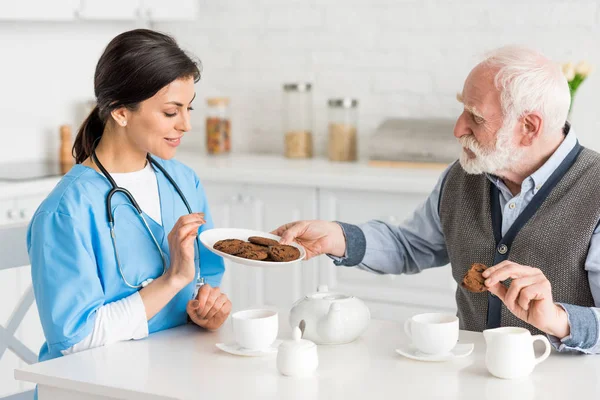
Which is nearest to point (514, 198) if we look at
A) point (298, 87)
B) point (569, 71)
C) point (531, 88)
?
point (531, 88)

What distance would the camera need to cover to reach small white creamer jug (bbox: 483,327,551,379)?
1.57m

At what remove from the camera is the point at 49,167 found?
384 centimetres

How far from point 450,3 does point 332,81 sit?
2.07 ft

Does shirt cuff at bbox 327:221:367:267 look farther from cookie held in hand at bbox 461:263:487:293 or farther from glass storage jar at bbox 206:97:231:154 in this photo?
glass storage jar at bbox 206:97:231:154

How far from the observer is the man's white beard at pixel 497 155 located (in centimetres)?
207

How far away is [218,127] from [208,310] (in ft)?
7.53

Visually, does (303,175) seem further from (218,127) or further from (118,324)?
(118,324)

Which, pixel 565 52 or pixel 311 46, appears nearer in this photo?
pixel 565 52

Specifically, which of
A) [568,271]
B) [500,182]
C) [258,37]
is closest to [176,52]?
[500,182]

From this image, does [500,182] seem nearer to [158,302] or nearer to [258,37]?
[158,302]

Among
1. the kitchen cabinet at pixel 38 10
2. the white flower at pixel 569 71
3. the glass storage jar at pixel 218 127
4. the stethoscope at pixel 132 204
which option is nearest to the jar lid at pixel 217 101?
the glass storage jar at pixel 218 127

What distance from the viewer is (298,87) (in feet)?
13.0

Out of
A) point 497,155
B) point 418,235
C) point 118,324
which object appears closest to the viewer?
point 118,324

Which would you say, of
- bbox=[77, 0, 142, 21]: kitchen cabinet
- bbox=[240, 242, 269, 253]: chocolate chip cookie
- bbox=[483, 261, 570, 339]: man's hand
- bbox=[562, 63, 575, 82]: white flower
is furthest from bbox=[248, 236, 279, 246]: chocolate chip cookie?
bbox=[77, 0, 142, 21]: kitchen cabinet
